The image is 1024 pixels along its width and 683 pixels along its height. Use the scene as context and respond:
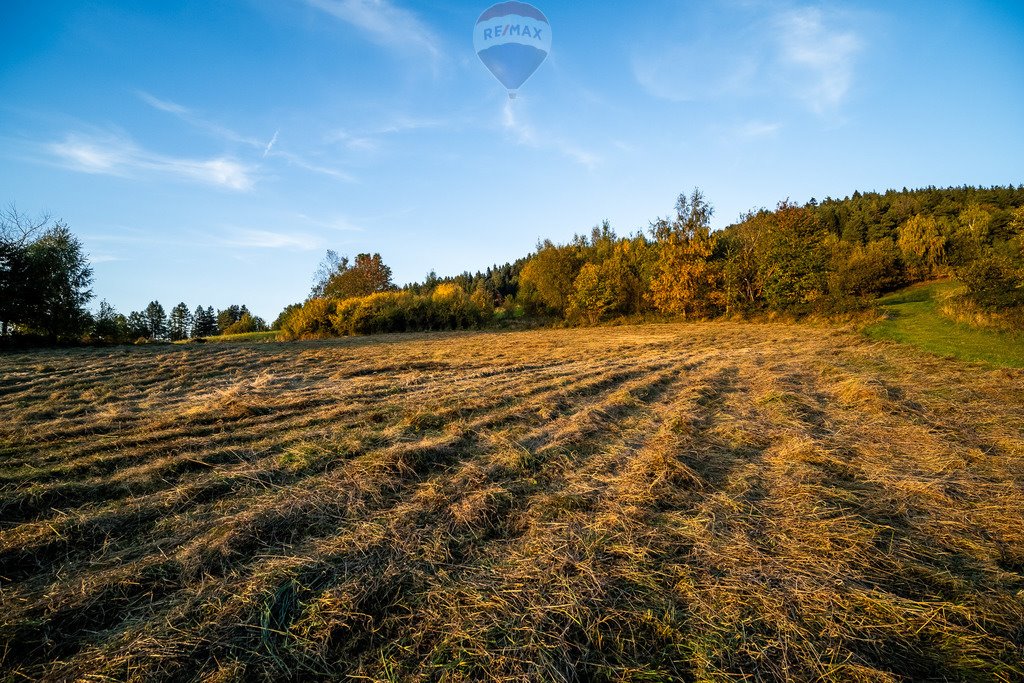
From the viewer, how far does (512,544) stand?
2.74 meters

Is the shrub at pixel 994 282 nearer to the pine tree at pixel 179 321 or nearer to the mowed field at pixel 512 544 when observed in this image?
the mowed field at pixel 512 544

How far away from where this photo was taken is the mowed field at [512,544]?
6.08ft

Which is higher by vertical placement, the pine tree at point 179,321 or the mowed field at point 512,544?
the pine tree at point 179,321

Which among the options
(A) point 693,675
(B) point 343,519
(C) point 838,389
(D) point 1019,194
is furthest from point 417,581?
(D) point 1019,194

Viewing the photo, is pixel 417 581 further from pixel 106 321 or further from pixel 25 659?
pixel 106 321

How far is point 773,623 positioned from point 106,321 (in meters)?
35.7

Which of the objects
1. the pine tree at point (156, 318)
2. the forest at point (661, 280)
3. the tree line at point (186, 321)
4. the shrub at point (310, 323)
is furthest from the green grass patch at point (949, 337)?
the pine tree at point (156, 318)

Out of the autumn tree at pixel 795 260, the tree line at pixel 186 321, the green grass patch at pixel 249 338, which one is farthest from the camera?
the tree line at pixel 186 321

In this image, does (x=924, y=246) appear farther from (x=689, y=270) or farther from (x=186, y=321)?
(x=186, y=321)

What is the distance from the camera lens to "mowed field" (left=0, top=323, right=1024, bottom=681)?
185cm

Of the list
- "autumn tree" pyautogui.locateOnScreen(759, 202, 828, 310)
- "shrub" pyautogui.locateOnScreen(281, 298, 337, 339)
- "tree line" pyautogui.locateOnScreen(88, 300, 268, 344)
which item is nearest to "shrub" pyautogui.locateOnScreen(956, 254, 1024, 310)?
"autumn tree" pyautogui.locateOnScreen(759, 202, 828, 310)

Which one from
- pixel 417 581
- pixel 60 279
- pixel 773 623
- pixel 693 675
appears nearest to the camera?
pixel 693 675

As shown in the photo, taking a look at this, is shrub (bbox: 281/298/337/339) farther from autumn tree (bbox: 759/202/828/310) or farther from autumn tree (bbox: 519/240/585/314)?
autumn tree (bbox: 759/202/828/310)

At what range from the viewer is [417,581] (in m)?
2.34
